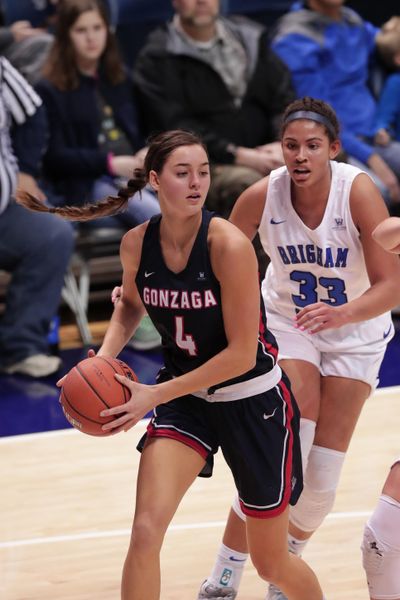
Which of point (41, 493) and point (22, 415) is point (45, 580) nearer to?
point (41, 493)

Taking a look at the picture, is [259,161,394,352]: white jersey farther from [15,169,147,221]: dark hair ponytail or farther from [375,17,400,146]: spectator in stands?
[375,17,400,146]: spectator in stands

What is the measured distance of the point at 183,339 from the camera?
136 inches

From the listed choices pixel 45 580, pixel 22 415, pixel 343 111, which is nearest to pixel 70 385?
pixel 45 580

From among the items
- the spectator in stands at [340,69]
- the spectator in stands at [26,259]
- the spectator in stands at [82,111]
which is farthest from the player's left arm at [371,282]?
the spectator in stands at [340,69]

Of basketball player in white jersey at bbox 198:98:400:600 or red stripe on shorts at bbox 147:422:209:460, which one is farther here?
basketball player in white jersey at bbox 198:98:400:600

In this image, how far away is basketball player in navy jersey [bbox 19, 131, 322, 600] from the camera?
3.32 meters

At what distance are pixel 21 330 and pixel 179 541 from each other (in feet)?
8.21

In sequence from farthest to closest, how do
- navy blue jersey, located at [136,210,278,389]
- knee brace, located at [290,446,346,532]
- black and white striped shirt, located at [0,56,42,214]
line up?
black and white striped shirt, located at [0,56,42,214], knee brace, located at [290,446,346,532], navy blue jersey, located at [136,210,278,389]

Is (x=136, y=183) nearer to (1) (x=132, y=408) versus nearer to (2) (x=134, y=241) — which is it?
(2) (x=134, y=241)

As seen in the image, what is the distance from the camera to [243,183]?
7.10 meters

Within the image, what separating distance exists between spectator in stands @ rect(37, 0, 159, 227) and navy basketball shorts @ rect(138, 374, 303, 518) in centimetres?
377

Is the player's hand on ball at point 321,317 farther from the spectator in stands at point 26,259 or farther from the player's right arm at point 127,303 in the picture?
the spectator in stands at point 26,259

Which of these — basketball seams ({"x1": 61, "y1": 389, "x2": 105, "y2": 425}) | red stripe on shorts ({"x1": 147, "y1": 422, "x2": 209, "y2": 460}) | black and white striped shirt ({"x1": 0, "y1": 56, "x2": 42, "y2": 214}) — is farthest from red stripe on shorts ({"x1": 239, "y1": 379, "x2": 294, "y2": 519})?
black and white striped shirt ({"x1": 0, "y1": 56, "x2": 42, "y2": 214})

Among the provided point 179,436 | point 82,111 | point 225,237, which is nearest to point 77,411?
point 179,436
